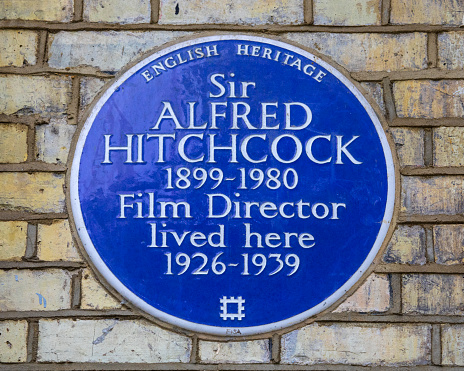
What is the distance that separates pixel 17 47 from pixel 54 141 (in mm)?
397

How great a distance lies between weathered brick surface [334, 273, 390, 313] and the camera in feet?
5.75

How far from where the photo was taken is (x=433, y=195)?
1.78 m

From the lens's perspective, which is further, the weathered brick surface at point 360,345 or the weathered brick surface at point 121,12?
the weathered brick surface at point 121,12

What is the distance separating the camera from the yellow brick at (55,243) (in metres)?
1.78

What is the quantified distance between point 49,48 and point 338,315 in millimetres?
1497

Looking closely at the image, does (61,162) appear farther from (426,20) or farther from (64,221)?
(426,20)

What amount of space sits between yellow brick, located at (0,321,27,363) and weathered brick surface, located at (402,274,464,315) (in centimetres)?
141

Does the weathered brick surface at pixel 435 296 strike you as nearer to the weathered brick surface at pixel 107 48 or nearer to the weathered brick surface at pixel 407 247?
the weathered brick surface at pixel 407 247

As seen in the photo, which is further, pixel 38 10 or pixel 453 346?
pixel 38 10

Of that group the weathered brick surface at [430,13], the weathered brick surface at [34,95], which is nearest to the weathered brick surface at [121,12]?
the weathered brick surface at [34,95]

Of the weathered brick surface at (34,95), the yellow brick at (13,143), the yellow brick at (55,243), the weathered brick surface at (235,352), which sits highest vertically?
the weathered brick surface at (34,95)

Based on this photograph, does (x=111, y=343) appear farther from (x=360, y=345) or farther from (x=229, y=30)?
(x=229, y=30)

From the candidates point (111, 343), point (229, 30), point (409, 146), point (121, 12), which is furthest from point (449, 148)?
point (111, 343)

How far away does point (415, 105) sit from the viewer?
5.93 feet
